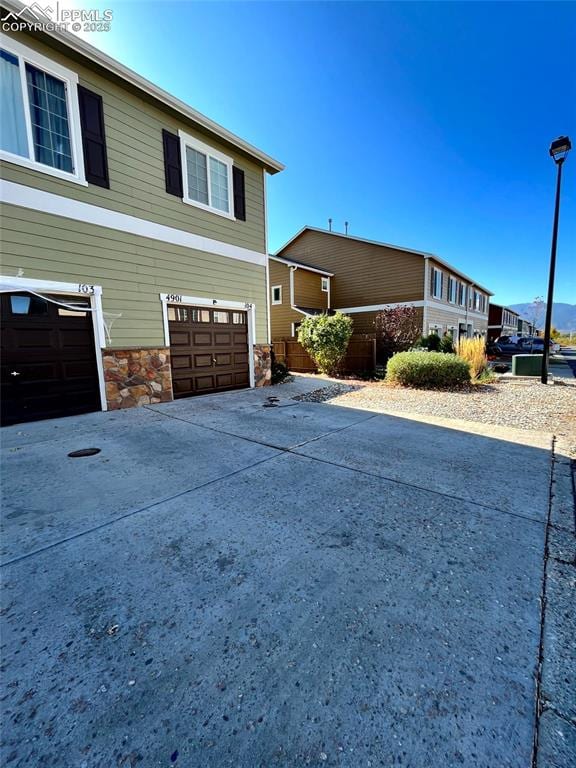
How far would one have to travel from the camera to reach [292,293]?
56.2 feet

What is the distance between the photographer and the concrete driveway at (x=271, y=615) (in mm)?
1207

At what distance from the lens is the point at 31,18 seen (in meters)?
5.19

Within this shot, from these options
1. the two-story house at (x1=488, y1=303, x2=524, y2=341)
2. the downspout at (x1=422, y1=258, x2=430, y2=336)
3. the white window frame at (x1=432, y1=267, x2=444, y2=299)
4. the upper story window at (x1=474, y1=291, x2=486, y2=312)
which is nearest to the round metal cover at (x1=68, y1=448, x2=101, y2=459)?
the downspout at (x1=422, y1=258, x2=430, y2=336)

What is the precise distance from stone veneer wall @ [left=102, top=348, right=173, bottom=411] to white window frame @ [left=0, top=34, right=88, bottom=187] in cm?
320

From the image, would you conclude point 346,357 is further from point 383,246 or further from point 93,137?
point 93,137

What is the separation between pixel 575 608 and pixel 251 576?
1.87 metres

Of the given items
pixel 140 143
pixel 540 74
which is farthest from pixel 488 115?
pixel 140 143

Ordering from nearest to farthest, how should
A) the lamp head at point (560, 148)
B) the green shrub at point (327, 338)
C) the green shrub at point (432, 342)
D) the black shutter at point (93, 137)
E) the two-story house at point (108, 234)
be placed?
1. the two-story house at point (108, 234)
2. the black shutter at point (93, 137)
3. the lamp head at point (560, 148)
4. the green shrub at point (327, 338)
5. the green shrub at point (432, 342)

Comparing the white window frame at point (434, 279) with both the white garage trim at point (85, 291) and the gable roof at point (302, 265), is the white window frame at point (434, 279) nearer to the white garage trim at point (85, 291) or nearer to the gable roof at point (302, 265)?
the gable roof at point (302, 265)

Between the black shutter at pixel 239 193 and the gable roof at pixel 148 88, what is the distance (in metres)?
0.55

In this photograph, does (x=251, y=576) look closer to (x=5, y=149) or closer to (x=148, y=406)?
A: (x=148, y=406)

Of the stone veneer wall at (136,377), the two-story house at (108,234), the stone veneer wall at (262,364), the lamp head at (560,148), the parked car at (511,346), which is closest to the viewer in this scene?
the two-story house at (108,234)

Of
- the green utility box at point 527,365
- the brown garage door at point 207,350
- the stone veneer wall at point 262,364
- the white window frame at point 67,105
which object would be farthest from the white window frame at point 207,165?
the green utility box at point 527,365

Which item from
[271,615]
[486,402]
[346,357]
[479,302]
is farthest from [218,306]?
[479,302]
